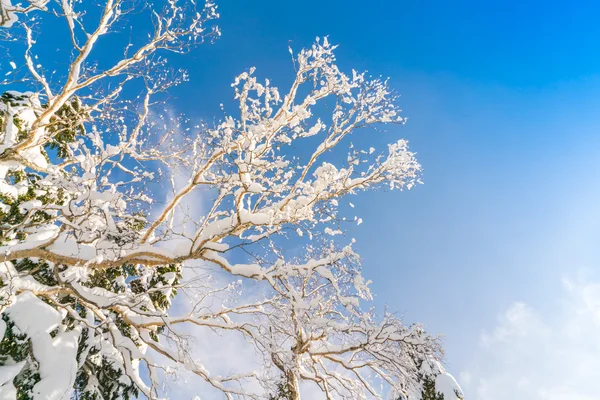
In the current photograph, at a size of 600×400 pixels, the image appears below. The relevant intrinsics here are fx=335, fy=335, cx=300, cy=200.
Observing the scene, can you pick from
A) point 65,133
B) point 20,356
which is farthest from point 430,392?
point 65,133

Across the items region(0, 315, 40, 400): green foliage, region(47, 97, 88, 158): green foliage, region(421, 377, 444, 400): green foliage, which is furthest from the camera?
region(421, 377, 444, 400): green foliage

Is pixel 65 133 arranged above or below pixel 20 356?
above

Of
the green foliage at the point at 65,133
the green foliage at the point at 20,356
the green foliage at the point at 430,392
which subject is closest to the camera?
the green foliage at the point at 20,356

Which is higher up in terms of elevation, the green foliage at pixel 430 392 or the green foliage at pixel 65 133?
the green foliage at pixel 65 133

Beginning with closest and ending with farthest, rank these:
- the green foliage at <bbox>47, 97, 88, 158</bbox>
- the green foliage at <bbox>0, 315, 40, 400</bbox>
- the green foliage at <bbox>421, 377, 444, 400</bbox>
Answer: the green foliage at <bbox>0, 315, 40, 400</bbox> < the green foliage at <bbox>47, 97, 88, 158</bbox> < the green foliage at <bbox>421, 377, 444, 400</bbox>

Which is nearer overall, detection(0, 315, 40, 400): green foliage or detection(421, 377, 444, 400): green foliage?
detection(0, 315, 40, 400): green foliage

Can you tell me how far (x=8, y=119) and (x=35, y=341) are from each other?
3843mm

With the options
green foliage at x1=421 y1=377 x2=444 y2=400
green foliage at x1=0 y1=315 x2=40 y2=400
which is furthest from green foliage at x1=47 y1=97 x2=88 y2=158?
green foliage at x1=421 y1=377 x2=444 y2=400

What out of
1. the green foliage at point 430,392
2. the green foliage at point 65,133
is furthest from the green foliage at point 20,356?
the green foliage at point 430,392

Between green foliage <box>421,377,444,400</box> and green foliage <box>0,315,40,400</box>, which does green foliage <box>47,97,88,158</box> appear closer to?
green foliage <box>0,315,40,400</box>

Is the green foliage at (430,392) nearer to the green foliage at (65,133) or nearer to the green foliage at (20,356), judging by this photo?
the green foliage at (20,356)

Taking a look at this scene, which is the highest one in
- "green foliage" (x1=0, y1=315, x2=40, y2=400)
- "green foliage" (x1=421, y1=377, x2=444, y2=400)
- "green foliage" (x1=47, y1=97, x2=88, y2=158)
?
"green foliage" (x1=47, y1=97, x2=88, y2=158)

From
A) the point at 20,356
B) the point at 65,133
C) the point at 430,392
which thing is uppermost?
the point at 65,133

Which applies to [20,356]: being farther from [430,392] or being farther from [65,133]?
[430,392]
